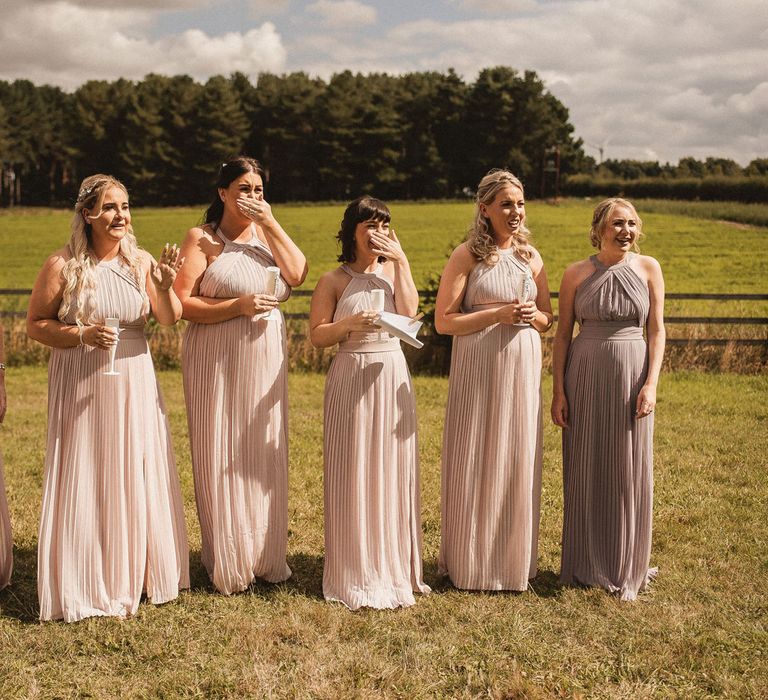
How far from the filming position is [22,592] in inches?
217

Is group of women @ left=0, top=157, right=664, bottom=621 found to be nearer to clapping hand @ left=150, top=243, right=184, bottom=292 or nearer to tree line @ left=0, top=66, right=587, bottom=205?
clapping hand @ left=150, top=243, right=184, bottom=292

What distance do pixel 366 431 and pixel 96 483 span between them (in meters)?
1.68

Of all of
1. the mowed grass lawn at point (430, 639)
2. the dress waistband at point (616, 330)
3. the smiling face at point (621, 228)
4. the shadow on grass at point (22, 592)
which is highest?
the smiling face at point (621, 228)

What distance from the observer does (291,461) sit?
30.1 feet

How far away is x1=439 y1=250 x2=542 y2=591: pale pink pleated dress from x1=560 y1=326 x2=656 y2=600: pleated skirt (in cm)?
28

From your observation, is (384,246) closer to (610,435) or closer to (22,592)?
(610,435)

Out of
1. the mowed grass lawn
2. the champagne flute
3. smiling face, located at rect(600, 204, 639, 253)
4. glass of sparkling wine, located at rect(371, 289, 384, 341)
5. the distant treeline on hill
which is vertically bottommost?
the mowed grass lawn

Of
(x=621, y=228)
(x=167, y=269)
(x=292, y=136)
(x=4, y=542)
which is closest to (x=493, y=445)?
(x=621, y=228)

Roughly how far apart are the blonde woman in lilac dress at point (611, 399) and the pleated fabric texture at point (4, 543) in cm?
371

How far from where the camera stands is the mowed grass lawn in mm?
4332

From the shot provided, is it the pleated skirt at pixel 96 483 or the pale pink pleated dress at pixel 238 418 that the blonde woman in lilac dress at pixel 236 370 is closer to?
the pale pink pleated dress at pixel 238 418

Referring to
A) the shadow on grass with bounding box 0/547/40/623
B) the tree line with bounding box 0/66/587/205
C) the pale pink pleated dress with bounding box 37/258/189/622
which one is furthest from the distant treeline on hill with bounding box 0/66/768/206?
the pale pink pleated dress with bounding box 37/258/189/622

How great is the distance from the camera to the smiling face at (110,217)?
4.84 metres

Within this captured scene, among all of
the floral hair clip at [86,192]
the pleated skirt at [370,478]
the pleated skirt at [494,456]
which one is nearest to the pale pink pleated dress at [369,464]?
the pleated skirt at [370,478]
